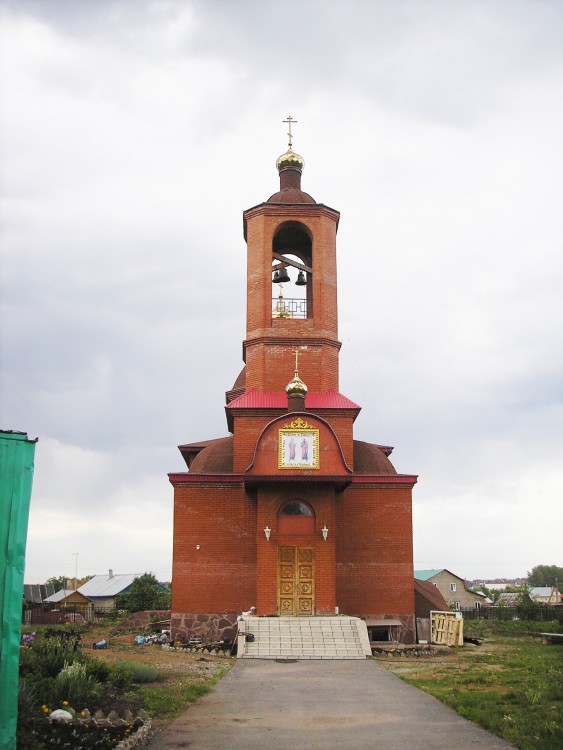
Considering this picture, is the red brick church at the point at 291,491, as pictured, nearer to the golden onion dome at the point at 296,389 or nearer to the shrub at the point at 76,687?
the golden onion dome at the point at 296,389

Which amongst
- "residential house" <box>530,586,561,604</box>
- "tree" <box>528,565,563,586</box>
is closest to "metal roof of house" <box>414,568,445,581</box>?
"residential house" <box>530,586,561,604</box>

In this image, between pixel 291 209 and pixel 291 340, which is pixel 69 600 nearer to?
pixel 291 340

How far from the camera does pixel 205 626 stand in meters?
17.3

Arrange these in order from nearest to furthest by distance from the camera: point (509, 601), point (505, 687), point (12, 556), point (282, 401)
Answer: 1. point (12, 556)
2. point (505, 687)
3. point (282, 401)
4. point (509, 601)

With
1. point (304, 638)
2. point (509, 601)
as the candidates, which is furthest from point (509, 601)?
point (304, 638)

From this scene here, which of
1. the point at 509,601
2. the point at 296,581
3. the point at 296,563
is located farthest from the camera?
the point at 509,601

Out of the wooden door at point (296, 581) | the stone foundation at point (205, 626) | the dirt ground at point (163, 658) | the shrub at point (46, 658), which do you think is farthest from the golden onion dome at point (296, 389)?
the shrub at point (46, 658)

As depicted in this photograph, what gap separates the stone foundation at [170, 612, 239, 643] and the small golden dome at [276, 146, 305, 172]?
12.5 metres

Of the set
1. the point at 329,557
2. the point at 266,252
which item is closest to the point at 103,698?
the point at 329,557

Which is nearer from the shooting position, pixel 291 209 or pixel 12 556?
pixel 12 556

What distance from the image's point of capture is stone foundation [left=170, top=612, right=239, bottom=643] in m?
17.2

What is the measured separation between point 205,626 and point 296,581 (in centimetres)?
241

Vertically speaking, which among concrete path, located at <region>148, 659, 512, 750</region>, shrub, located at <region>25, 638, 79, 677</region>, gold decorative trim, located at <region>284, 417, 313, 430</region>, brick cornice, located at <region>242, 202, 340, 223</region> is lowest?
concrete path, located at <region>148, 659, 512, 750</region>

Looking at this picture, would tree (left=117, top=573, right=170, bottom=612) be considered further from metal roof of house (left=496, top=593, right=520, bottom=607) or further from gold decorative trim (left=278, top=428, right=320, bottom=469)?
gold decorative trim (left=278, top=428, right=320, bottom=469)
